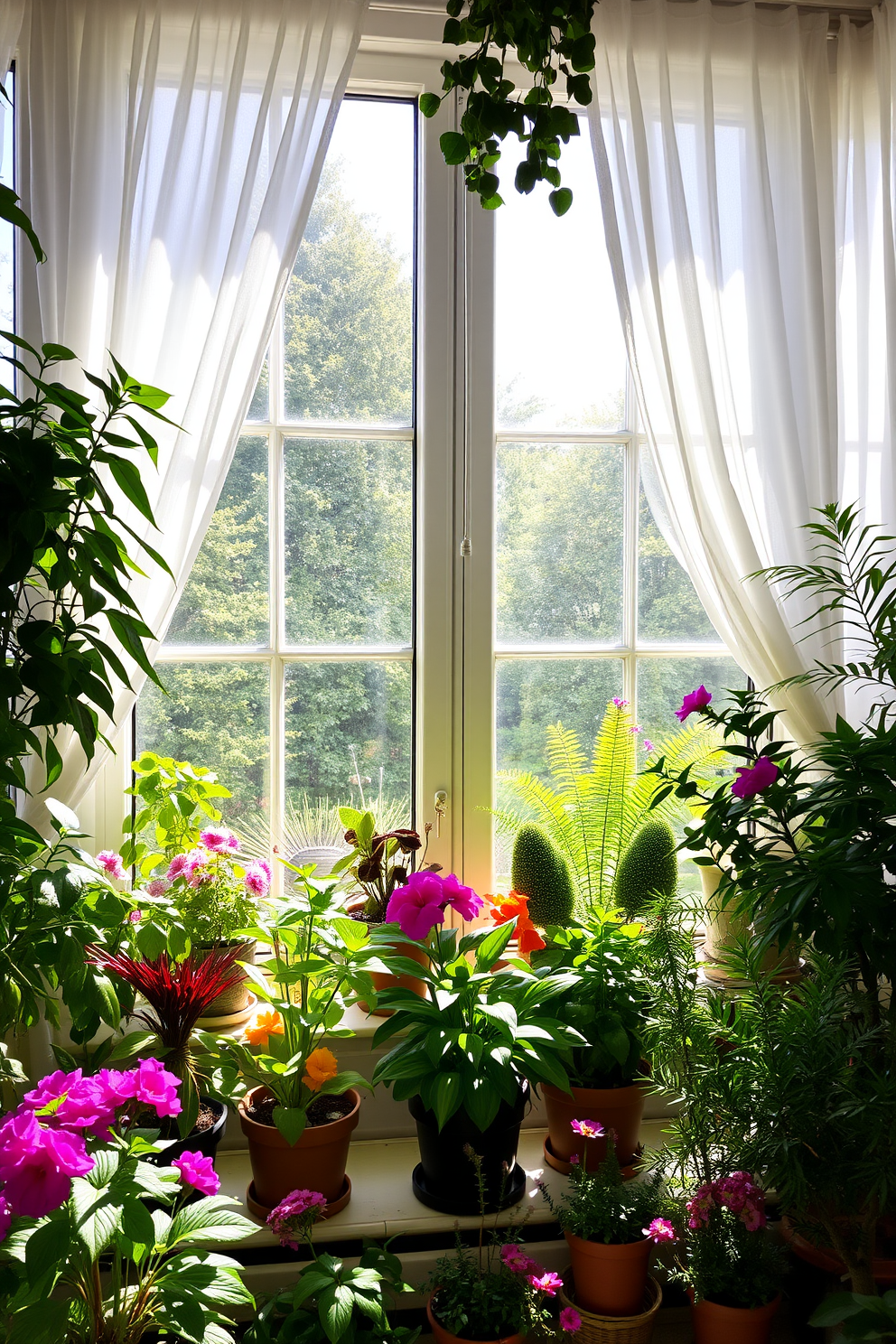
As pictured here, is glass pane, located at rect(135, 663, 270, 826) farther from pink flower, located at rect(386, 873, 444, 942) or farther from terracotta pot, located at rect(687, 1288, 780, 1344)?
terracotta pot, located at rect(687, 1288, 780, 1344)

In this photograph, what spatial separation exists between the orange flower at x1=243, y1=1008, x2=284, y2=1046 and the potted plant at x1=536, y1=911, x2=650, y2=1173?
0.51 meters

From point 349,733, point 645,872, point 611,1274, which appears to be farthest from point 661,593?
point 611,1274

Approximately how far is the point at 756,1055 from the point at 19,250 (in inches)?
78.1

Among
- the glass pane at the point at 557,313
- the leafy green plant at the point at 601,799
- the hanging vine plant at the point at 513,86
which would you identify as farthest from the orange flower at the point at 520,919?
the hanging vine plant at the point at 513,86

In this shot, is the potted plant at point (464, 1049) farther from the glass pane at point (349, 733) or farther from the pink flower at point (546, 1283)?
the glass pane at point (349, 733)

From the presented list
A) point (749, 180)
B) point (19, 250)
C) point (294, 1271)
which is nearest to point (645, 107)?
point (749, 180)

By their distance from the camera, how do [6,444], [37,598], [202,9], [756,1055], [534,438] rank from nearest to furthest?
[6,444]
[756,1055]
[37,598]
[202,9]
[534,438]

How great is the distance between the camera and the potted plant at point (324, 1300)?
139 cm

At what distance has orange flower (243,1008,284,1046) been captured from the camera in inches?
71.3

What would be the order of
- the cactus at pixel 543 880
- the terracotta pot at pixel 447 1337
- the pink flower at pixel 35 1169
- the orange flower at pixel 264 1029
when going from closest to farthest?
1. the pink flower at pixel 35 1169
2. the terracotta pot at pixel 447 1337
3. the orange flower at pixel 264 1029
4. the cactus at pixel 543 880

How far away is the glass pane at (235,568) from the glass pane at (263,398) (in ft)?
0.15

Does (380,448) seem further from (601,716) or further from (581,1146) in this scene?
(581,1146)

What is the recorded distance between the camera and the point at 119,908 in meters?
1.44

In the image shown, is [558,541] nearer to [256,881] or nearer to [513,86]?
[256,881]
